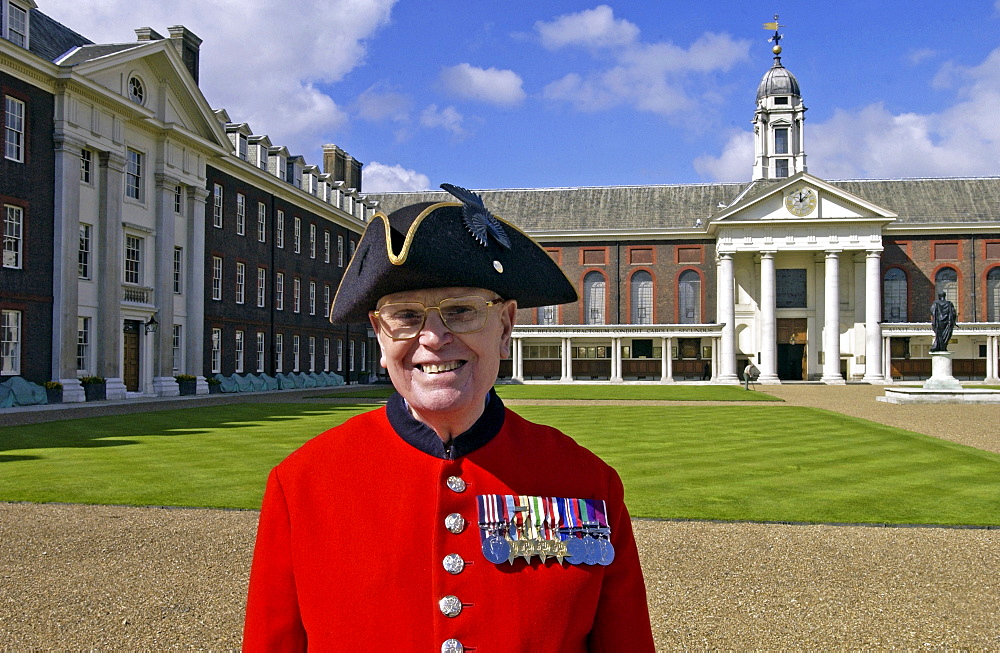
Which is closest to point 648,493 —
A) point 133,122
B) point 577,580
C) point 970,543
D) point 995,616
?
point 970,543

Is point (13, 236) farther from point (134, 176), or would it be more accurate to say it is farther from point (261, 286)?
point (261, 286)

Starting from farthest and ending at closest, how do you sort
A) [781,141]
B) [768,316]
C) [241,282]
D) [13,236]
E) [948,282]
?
1. [781,141]
2. [948,282]
3. [768,316]
4. [241,282]
5. [13,236]

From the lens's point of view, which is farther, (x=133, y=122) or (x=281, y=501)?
(x=133, y=122)

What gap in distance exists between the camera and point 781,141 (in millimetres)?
60656

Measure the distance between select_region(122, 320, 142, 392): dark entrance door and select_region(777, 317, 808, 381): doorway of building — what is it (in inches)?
1594

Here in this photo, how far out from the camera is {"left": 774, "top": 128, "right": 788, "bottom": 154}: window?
2383 inches

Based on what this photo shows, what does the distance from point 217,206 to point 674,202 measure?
3518cm

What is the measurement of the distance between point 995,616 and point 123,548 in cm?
671

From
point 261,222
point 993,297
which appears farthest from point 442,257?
point 993,297

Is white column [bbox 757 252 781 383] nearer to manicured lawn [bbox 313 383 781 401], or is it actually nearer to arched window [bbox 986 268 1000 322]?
arched window [bbox 986 268 1000 322]

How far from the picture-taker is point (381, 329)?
8.09 ft

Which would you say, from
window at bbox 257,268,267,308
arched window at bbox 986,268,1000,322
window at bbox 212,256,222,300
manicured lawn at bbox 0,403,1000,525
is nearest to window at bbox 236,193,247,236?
window at bbox 212,256,222,300

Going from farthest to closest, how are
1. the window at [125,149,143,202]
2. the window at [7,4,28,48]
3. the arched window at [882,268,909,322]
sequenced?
the arched window at [882,268,909,322], the window at [125,149,143,202], the window at [7,4,28,48]

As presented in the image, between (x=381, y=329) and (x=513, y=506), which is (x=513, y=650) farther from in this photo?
(x=381, y=329)
